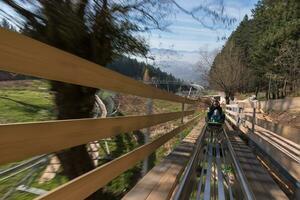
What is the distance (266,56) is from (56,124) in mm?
53068

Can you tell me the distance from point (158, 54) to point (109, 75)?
1947mm

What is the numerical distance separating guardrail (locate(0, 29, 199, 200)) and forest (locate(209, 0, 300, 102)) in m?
7.89

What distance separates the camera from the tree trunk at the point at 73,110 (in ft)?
15.9

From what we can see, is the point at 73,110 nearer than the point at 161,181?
Yes

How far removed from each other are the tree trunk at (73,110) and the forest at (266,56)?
694cm

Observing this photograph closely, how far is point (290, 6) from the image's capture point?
132 feet

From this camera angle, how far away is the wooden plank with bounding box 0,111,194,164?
243 cm

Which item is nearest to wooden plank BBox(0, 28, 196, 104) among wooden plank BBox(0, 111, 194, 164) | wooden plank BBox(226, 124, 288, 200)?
wooden plank BBox(0, 111, 194, 164)

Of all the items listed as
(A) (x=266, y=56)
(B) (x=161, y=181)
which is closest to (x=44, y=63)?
(B) (x=161, y=181)

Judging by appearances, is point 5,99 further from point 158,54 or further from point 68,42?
point 158,54

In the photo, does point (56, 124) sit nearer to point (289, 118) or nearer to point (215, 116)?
point (215, 116)

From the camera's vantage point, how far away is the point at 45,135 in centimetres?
282

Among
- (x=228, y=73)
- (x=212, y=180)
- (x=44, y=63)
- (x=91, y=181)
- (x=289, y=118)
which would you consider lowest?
(x=212, y=180)

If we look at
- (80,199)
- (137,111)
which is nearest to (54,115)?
(80,199)
